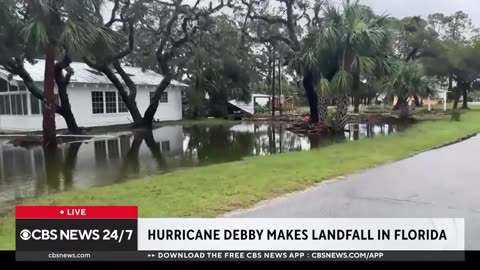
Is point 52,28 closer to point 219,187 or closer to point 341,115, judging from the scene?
point 219,187

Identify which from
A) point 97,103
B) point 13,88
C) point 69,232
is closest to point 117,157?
point 69,232

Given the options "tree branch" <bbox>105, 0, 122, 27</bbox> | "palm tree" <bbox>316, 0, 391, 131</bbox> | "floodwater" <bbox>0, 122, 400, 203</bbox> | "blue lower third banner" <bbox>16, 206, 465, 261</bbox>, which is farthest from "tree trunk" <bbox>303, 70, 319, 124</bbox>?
"blue lower third banner" <bbox>16, 206, 465, 261</bbox>

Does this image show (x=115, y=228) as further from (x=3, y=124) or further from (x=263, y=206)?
(x=3, y=124)

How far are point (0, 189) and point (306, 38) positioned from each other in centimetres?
1401

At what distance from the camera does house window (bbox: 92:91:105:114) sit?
23797 millimetres

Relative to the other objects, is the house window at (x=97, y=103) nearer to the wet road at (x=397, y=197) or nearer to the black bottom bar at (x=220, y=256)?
the wet road at (x=397, y=197)

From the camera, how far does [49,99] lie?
542 inches

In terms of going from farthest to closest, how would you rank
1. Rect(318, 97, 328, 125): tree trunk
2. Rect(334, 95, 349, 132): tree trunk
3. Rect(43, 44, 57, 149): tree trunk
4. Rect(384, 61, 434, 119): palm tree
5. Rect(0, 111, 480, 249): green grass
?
Rect(384, 61, 434, 119): palm tree, Rect(318, 97, 328, 125): tree trunk, Rect(334, 95, 349, 132): tree trunk, Rect(43, 44, 57, 149): tree trunk, Rect(0, 111, 480, 249): green grass

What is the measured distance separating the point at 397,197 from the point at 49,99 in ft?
36.1

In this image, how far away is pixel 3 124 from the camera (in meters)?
22.5

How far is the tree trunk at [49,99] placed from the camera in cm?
1336

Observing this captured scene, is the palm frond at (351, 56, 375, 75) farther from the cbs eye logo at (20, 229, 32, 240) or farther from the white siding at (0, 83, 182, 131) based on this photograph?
the cbs eye logo at (20, 229, 32, 240)

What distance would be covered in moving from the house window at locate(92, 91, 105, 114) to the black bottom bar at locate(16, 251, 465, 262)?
2171cm
